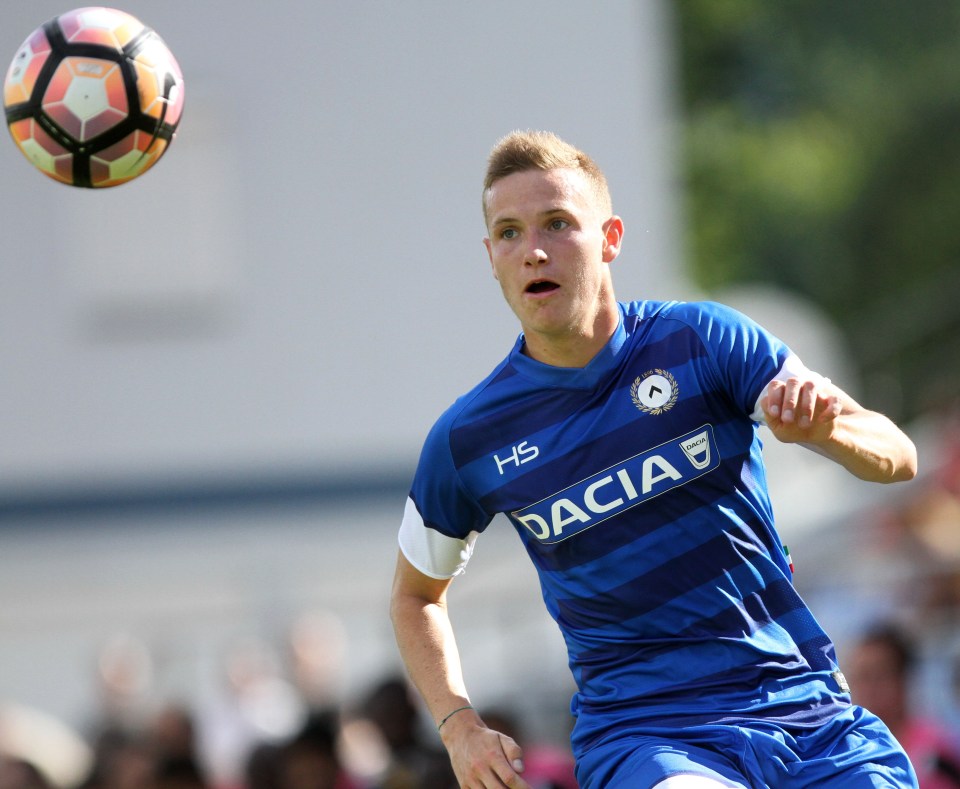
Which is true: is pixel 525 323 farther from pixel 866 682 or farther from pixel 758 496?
pixel 866 682

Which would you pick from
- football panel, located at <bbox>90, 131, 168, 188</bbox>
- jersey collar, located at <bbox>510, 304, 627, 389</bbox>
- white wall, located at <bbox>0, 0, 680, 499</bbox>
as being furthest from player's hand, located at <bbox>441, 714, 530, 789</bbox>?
white wall, located at <bbox>0, 0, 680, 499</bbox>

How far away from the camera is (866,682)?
7992 millimetres

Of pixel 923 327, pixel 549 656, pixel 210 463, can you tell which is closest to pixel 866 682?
pixel 549 656

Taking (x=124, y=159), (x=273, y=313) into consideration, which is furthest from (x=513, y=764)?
(x=273, y=313)

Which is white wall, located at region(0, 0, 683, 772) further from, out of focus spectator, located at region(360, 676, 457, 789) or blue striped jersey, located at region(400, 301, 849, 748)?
blue striped jersey, located at region(400, 301, 849, 748)

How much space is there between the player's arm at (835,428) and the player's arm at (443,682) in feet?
3.96

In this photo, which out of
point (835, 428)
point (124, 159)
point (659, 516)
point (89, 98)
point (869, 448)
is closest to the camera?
point (835, 428)

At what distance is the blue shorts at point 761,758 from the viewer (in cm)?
438

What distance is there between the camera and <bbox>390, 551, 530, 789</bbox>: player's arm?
453 cm

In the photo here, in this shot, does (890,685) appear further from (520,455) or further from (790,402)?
(790,402)

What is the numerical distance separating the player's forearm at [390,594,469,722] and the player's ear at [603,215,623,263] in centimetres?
123

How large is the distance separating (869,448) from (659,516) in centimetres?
65

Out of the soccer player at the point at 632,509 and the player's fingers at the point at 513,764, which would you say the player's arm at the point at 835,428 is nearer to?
the soccer player at the point at 632,509

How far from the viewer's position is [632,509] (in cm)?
471
